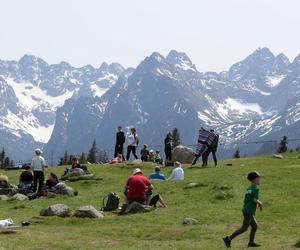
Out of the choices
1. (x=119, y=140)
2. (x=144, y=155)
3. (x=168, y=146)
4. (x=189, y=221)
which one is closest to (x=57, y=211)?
(x=189, y=221)

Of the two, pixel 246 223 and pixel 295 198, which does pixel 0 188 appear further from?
pixel 246 223

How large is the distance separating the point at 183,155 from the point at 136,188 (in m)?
30.7

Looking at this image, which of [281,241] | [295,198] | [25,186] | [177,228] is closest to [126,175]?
[25,186]

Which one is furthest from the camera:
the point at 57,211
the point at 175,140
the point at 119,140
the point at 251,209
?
the point at 175,140

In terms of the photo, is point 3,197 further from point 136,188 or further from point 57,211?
point 136,188

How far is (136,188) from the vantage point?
1265 inches

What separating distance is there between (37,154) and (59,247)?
1878 cm

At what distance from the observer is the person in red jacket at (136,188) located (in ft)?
105

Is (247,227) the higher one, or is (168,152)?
(168,152)

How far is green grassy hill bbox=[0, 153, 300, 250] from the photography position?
24250 mm

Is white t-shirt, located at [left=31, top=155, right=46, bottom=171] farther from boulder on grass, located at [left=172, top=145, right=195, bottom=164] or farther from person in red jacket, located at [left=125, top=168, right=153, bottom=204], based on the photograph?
boulder on grass, located at [left=172, top=145, right=195, bottom=164]

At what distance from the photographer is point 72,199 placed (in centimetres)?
3888

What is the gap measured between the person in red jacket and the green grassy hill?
110 cm

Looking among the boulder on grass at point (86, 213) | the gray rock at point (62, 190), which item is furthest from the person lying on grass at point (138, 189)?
the gray rock at point (62, 190)
